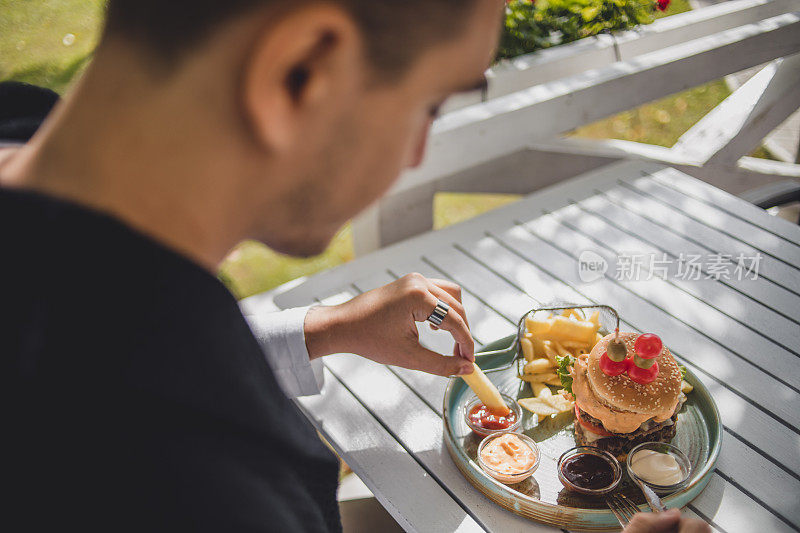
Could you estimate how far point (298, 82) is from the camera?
1.96 feet

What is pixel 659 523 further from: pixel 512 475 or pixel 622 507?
pixel 512 475

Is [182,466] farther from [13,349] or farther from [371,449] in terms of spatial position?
[371,449]

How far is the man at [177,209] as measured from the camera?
1.88 feet

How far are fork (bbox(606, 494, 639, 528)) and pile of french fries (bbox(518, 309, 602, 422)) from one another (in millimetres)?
308

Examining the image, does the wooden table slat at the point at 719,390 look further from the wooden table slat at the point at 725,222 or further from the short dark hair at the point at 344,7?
the short dark hair at the point at 344,7

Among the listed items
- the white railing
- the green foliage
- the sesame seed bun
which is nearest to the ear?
the sesame seed bun

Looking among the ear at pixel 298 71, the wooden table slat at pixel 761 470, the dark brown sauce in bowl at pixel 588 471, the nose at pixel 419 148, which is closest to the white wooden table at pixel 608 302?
the wooden table slat at pixel 761 470

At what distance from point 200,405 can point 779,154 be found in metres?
5.00

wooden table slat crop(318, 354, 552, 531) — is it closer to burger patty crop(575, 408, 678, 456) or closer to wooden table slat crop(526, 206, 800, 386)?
burger patty crop(575, 408, 678, 456)

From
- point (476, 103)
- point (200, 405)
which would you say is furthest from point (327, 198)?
point (476, 103)

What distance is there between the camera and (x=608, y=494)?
4.11 feet

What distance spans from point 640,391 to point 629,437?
0.38 feet

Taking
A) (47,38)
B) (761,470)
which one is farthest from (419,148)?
(47,38)

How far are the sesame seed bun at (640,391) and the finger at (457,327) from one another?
258mm
